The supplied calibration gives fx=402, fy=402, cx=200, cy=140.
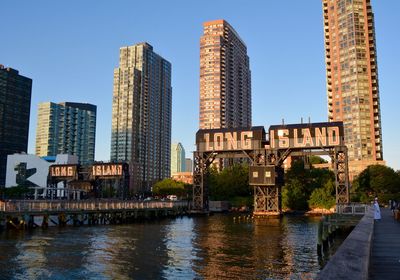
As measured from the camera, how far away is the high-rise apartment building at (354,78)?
162 meters

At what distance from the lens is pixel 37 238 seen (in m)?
46.1

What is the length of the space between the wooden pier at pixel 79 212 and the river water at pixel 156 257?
26.7ft

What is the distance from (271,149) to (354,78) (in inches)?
3649

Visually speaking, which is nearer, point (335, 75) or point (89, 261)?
point (89, 261)

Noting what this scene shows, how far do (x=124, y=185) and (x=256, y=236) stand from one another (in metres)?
66.5

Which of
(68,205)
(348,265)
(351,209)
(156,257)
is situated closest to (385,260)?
(348,265)

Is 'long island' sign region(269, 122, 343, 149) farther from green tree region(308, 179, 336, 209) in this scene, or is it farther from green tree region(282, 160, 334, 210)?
green tree region(282, 160, 334, 210)

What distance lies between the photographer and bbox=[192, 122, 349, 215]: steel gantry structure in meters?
89.5

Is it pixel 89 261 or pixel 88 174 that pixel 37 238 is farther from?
pixel 88 174

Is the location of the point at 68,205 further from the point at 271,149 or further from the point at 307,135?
the point at 307,135

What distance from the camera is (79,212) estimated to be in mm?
66812

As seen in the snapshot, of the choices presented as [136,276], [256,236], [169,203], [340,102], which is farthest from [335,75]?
[136,276]

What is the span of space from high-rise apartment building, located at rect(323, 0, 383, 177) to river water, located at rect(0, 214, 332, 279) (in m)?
125

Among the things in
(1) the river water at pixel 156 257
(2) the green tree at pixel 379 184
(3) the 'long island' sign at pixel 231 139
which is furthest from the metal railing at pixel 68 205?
(2) the green tree at pixel 379 184
